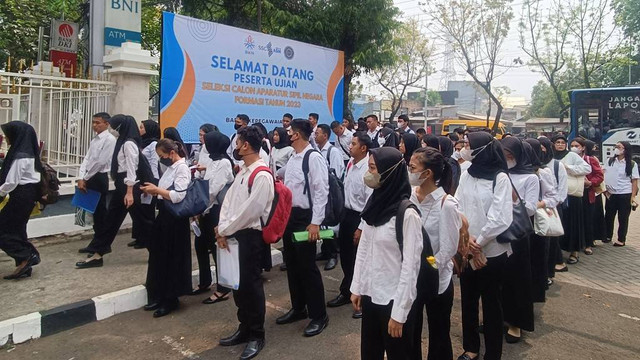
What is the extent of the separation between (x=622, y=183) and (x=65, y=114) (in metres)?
8.65

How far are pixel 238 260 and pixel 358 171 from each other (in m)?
1.60

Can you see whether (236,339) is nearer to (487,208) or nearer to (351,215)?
(351,215)

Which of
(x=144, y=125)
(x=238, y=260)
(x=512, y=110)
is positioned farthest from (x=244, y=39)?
(x=512, y=110)

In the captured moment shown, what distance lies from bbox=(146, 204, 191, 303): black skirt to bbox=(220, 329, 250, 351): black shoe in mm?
881

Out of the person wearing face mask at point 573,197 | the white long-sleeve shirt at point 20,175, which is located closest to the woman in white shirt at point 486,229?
the person wearing face mask at point 573,197

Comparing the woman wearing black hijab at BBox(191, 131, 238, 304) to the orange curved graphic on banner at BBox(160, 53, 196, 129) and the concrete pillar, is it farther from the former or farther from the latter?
the orange curved graphic on banner at BBox(160, 53, 196, 129)

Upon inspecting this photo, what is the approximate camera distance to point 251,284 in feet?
11.5

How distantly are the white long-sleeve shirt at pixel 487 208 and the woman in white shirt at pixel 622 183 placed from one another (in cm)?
528

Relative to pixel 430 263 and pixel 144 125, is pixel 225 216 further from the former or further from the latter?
pixel 144 125

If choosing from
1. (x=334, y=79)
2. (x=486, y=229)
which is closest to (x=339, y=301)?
(x=486, y=229)

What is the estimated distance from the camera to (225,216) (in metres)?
3.53

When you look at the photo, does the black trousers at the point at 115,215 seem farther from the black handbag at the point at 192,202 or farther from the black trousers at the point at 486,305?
the black trousers at the point at 486,305

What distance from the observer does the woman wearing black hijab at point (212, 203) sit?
4383 mm

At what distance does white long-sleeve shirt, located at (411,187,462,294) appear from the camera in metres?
2.84
